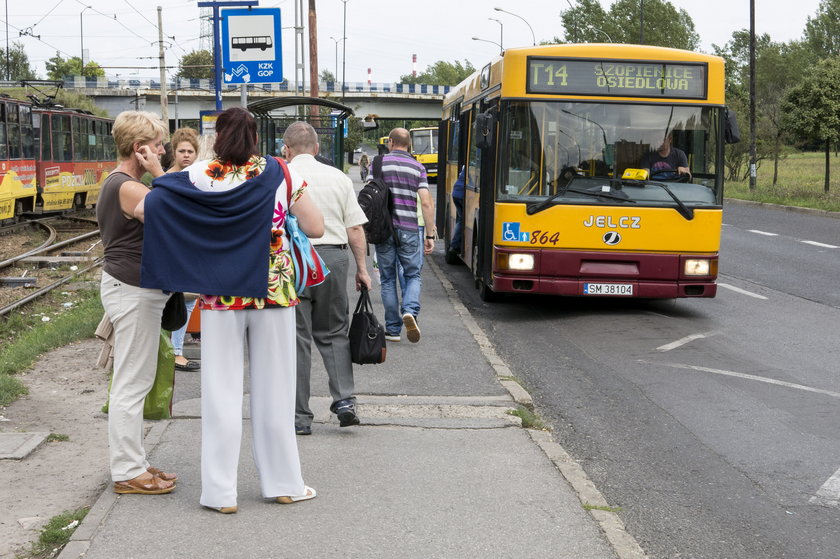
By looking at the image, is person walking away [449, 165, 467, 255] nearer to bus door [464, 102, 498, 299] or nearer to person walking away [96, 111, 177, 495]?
bus door [464, 102, 498, 299]

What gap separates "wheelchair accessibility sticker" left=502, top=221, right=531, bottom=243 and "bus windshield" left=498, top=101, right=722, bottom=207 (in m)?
0.25

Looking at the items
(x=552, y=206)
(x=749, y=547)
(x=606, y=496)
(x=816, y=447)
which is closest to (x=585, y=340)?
(x=552, y=206)

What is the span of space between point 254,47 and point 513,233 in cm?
492

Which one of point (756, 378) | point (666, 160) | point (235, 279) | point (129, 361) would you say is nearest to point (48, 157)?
point (666, 160)

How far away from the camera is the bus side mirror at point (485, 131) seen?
461 inches

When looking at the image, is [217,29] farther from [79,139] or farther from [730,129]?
[79,139]

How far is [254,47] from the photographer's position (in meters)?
14.2

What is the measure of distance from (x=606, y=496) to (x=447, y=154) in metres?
13.4

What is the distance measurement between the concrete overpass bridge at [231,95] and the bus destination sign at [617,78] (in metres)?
67.5

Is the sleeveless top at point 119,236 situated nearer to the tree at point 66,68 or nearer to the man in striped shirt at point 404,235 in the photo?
the man in striped shirt at point 404,235

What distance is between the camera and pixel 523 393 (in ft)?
25.6

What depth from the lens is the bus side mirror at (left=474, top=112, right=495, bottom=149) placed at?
11.7 metres

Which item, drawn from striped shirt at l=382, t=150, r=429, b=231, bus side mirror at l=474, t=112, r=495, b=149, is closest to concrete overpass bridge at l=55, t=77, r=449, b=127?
bus side mirror at l=474, t=112, r=495, b=149

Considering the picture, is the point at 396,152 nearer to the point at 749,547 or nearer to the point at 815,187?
the point at 749,547
